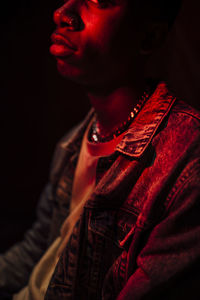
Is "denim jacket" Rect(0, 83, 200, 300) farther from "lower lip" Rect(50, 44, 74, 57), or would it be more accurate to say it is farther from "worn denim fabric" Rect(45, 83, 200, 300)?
"lower lip" Rect(50, 44, 74, 57)

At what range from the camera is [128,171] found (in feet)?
2.86

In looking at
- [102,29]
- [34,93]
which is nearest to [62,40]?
[102,29]

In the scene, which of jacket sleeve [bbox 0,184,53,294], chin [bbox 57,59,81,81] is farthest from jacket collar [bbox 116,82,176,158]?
jacket sleeve [bbox 0,184,53,294]

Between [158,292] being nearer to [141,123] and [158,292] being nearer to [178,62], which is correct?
[141,123]

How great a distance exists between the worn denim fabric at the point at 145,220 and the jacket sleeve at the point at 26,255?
41cm

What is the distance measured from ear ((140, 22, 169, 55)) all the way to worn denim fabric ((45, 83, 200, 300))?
133 mm

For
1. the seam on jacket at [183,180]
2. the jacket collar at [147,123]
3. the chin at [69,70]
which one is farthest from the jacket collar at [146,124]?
the chin at [69,70]

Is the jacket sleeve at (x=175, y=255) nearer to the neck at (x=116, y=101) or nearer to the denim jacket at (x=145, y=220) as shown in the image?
the denim jacket at (x=145, y=220)

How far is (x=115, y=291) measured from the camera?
2.90ft

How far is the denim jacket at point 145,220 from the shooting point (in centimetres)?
74

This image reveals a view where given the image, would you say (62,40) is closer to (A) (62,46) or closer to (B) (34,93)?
(A) (62,46)

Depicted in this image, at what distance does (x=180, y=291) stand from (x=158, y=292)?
6 centimetres

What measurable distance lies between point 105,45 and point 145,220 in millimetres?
537

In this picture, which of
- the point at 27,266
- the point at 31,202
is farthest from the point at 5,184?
the point at 27,266
